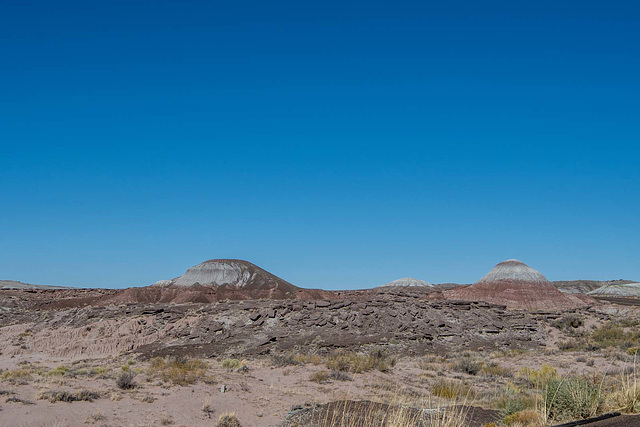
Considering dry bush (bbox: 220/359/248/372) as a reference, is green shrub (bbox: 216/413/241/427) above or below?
below

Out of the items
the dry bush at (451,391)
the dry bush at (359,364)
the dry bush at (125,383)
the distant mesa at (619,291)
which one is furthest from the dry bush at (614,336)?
the distant mesa at (619,291)

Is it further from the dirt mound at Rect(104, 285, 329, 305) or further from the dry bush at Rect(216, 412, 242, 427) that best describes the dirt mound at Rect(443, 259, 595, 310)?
the dry bush at Rect(216, 412, 242, 427)

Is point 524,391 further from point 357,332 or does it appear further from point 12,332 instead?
point 12,332

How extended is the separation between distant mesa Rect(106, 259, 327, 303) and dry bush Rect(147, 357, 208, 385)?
1661 inches

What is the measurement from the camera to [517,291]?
2323 inches

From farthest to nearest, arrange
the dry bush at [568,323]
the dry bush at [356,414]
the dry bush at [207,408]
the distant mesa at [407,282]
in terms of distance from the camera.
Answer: the distant mesa at [407,282] → the dry bush at [568,323] → the dry bush at [207,408] → the dry bush at [356,414]

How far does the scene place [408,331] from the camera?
3020 cm

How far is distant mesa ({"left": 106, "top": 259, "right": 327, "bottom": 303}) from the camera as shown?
209 ft

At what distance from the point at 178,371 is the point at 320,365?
6.05 meters

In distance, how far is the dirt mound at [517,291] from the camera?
5697 centimetres

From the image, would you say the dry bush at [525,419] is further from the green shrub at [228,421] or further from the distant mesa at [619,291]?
the distant mesa at [619,291]

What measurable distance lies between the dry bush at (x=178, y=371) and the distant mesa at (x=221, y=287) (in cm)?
4218

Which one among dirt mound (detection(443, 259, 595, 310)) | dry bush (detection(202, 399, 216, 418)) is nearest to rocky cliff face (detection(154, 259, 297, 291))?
dirt mound (detection(443, 259, 595, 310))

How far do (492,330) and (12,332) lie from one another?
35.6 meters
